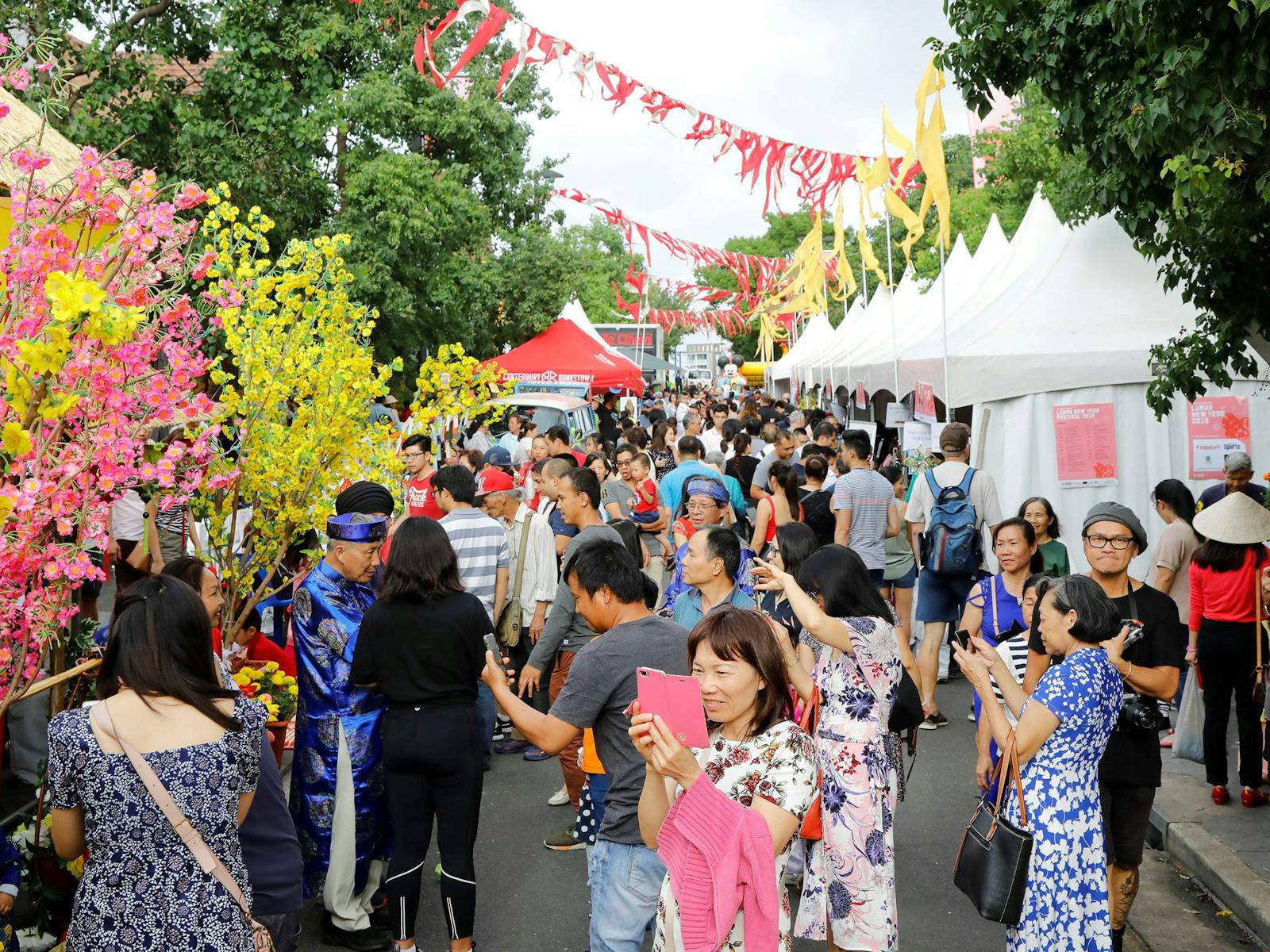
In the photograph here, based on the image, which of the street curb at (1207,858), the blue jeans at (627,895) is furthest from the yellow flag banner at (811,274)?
the blue jeans at (627,895)

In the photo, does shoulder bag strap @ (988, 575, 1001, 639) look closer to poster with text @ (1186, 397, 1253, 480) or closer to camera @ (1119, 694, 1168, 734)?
camera @ (1119, 694, 1168, 734)

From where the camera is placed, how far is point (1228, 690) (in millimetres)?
6848

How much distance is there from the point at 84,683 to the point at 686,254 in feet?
74.6

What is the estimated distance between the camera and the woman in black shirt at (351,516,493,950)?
4715 mm

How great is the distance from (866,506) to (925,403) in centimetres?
544

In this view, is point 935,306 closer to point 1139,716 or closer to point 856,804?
point 1139,716

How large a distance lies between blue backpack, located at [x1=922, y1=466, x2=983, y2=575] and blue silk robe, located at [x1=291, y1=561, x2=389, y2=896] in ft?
15.3

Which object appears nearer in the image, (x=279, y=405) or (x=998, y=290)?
(x=279, y=405)

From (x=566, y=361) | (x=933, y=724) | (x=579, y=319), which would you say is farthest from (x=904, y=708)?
(x=579, y=319)

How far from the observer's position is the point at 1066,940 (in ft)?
13.0

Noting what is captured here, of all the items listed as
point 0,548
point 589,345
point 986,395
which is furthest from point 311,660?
point 589,345

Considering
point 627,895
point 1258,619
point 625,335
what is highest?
point 625,335

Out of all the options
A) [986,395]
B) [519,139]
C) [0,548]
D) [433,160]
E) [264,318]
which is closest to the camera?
[0,548]

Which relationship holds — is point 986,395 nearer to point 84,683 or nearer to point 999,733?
point 999,733
